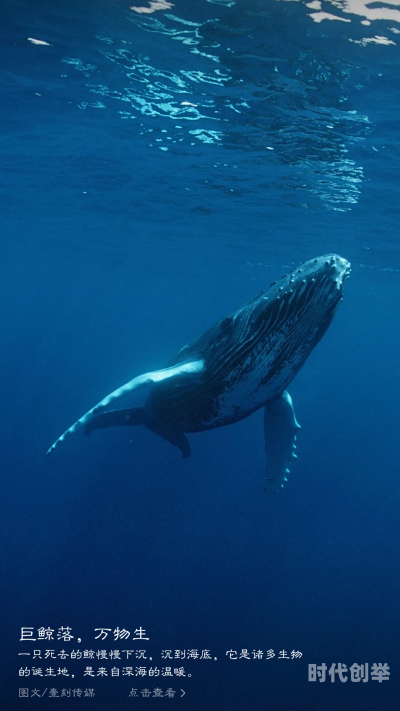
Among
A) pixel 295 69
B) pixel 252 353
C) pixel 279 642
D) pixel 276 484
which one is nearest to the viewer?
pixel 252 353

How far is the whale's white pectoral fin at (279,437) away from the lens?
711 centimetres

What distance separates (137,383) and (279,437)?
9.79ft

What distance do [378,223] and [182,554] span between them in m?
19.3

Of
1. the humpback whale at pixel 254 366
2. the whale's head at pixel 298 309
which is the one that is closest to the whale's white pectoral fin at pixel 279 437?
the humpback whale at pixel 254 366

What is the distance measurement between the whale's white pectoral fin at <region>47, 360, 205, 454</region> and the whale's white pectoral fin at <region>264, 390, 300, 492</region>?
1640mm

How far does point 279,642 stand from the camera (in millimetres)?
15781

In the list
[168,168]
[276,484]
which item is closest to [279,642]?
[276,484]

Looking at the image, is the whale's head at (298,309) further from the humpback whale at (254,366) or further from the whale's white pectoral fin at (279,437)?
the whale's white pectoral fin at (279,437)

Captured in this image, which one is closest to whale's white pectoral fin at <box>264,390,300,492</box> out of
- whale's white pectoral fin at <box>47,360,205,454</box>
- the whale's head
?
whale's white pectoral fin at <box>47,360,205,454</box>

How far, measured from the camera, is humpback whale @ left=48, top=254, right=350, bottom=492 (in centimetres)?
460

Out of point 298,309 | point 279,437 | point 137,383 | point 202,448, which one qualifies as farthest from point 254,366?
point 202,448

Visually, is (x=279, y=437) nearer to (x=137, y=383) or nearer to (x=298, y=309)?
(x=137, y=383)

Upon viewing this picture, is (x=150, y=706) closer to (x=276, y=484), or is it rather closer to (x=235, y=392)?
(x=276, y=484)

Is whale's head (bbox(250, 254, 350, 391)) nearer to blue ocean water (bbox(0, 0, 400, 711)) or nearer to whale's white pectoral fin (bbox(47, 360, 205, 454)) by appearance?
whale's white pectoral fin (bbox(47, 360, 205, 454))
